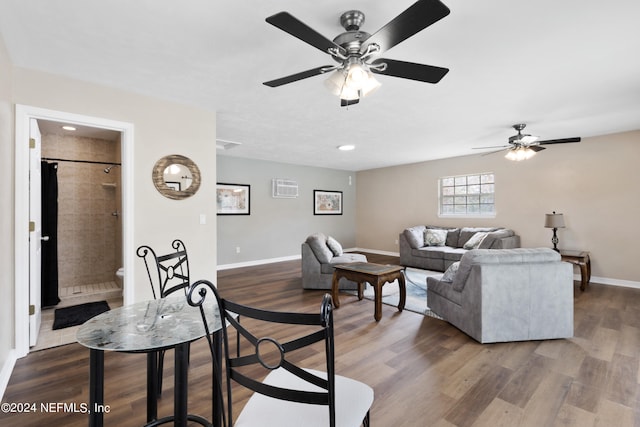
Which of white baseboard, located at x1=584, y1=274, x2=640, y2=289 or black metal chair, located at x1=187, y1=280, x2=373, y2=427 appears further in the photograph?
white baseboard, located at x1=584, y1=274, x2=640, y2=289

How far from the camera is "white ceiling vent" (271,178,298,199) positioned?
23.4 ft

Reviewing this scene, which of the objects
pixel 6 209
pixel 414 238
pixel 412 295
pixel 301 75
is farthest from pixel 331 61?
pixel 414 238

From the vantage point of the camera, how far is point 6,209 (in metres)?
2.30

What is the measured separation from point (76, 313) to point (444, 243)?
6.23m

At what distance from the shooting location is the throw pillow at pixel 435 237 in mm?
6324

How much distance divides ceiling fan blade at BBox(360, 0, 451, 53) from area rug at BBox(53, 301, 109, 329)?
4.03 meters

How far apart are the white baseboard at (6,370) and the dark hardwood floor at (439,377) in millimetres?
38

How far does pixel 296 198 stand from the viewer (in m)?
7.59

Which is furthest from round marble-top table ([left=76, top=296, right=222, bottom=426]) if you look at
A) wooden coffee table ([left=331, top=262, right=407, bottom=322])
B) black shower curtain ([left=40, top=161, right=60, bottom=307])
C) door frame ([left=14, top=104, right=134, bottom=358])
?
black shower curtain ([left=40, top=161, right=60, bottom=307])

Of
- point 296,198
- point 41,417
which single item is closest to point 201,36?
point 41,417

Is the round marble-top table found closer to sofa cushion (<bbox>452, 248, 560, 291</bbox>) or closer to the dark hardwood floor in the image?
the dark hardwood floor

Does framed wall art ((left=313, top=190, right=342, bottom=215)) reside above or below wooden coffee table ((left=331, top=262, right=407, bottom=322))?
above

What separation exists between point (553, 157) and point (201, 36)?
5.98 meters

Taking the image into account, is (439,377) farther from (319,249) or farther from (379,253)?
(379,253)
